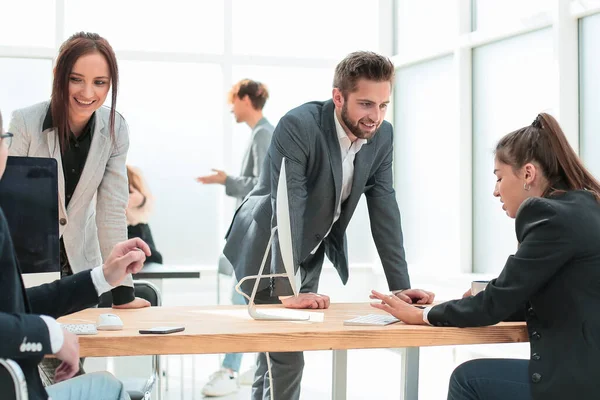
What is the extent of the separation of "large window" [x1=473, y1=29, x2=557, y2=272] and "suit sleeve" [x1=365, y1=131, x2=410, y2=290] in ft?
6.73

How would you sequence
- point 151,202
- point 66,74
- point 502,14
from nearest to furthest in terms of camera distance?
1. point 66,74
2. point 151,202
3. point 502,14

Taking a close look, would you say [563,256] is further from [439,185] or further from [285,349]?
[439,185]

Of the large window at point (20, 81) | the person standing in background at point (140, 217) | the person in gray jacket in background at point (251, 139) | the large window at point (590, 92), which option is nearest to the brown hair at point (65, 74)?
the person standing in background at point (140, 217)

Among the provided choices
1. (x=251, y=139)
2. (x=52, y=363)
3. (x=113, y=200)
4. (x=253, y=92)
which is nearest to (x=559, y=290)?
→ (x=113, y=200)

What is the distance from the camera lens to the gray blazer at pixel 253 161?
16.9 ft

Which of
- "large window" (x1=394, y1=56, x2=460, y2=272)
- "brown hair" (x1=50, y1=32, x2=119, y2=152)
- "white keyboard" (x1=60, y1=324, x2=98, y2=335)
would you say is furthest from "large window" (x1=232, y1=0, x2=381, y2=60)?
"white keyboard" (x1=60, y1=324, x2=98, y2=335)

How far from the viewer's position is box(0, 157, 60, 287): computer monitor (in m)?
2.42

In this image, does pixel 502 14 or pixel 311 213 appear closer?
pixel 311 213

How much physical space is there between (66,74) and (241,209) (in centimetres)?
81

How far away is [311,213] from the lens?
2846 mm

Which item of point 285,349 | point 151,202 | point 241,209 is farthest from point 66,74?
point 151,202

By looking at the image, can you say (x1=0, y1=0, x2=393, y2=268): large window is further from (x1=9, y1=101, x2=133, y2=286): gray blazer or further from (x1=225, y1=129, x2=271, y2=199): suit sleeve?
(x1=9, y1=101, x2=133, y2=286): gray blazer

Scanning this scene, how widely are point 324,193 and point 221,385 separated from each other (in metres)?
2.39

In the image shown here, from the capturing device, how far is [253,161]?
5.25 meters
